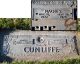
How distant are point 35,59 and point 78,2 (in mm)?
1128

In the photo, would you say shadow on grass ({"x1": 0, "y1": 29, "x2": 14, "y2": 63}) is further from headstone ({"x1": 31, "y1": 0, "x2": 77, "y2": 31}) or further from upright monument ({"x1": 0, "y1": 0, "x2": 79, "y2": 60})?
headstone ({"x1": 31, "y1": 0, "x2": 77, "y2": 31})

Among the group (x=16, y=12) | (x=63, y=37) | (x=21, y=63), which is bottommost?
(x=21, y=63)

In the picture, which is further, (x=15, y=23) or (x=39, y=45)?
(x=15, y=23)

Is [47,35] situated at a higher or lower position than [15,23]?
lower

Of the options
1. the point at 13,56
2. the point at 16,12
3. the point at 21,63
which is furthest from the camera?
the point at 16,12

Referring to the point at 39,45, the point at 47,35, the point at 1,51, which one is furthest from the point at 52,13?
the point at 1,51

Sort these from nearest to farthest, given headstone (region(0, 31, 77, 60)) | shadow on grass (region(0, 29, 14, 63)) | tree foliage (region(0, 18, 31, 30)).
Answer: shadow on grass (region(0, 29, 14, 63)), headstone (region(0, 31, 77, 60)), tree foliage (region(0, 18, 31, 30))

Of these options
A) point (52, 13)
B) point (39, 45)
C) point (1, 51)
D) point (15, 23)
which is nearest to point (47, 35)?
point (39, 45)

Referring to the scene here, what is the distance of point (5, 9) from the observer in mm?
5035

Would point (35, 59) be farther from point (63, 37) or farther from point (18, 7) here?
point (18, 7)

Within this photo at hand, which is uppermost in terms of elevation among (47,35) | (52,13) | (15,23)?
(52,13)

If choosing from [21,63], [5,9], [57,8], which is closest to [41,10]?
[57,8]

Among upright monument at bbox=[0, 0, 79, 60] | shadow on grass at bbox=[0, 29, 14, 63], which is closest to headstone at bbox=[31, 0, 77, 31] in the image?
upright monument at bbox=[0, 0, 79, 60]

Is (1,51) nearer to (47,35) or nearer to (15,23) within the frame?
(15,23)
